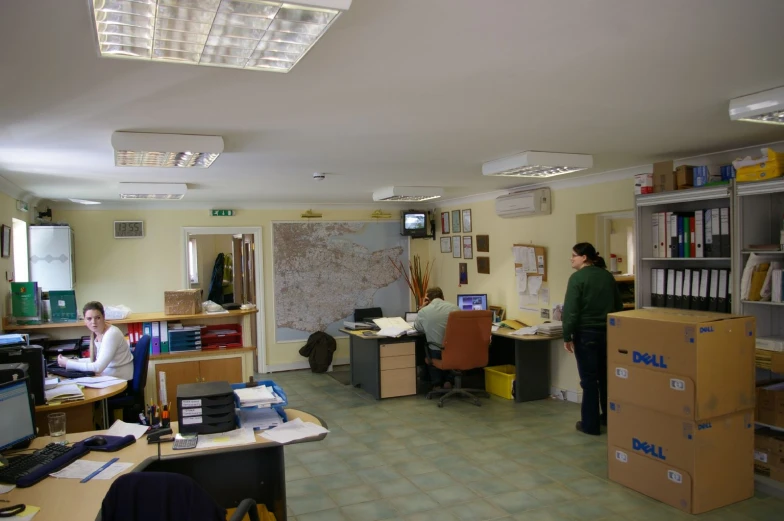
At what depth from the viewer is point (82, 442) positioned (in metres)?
3.00

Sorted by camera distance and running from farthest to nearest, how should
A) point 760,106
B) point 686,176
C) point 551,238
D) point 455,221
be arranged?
point 455,221 < point 551,238 < point 686,176 < point 760,106

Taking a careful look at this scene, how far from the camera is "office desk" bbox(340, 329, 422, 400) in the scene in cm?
652

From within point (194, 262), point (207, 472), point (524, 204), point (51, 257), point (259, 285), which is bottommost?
point (207, 472)

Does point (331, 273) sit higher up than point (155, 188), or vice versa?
point (155, 188)

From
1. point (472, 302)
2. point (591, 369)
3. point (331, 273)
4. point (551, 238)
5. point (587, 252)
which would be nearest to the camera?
point (591, 369)

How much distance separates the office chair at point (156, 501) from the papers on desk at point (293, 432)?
91cm

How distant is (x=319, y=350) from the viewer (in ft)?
26.9

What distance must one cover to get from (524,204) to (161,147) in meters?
4.24

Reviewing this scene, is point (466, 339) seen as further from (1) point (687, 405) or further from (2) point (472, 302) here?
(1) point (687, 405)

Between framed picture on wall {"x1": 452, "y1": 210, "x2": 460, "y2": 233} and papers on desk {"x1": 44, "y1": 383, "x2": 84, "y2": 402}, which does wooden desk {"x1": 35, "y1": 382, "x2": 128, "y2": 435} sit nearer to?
papers on desk {"x1": 44, "y1": 383, "x2": 84, "y2": 402}

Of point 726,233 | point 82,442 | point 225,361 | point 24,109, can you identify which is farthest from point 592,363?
point 24,109

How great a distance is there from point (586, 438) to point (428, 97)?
142 inches

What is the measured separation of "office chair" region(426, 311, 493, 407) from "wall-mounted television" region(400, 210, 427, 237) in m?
2.98

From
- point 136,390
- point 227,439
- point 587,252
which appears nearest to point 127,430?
point 227,439
